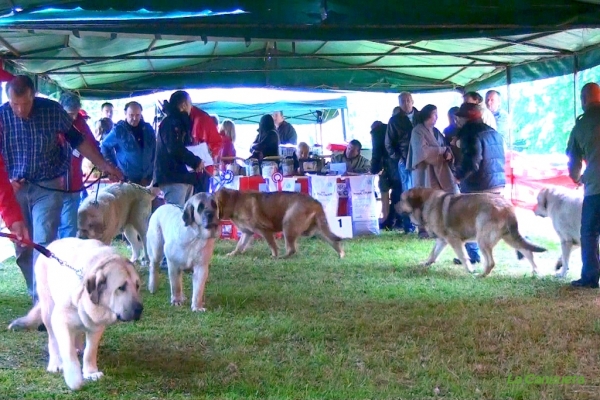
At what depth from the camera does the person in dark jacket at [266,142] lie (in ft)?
43.0

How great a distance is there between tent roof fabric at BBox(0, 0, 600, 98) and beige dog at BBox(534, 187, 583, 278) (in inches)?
80.2

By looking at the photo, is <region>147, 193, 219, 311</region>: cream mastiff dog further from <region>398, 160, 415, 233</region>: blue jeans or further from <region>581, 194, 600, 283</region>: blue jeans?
<region>398, 160, 415, 233</region>: blue jeans

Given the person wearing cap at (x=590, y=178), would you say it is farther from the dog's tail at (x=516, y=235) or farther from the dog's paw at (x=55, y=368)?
the dog's paw at (x=55, y=368)

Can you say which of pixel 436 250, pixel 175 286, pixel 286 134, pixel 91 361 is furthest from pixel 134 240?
pixel 286 134

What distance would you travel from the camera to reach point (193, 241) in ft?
20.7

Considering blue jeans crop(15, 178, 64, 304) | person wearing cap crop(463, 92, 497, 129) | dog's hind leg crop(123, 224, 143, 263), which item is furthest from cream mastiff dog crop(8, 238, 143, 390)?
person wearing cap crop(463, 92, 497, 129)

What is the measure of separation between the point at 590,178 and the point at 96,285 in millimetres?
5242

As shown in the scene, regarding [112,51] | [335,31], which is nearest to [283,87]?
[112,51]

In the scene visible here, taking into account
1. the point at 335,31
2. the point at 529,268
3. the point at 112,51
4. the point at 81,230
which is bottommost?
the point at 529,268

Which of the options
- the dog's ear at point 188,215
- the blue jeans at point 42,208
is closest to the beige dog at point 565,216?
the dog's ear at point 188,215

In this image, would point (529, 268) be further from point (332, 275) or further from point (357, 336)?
point (357, 336)

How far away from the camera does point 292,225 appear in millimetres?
10102

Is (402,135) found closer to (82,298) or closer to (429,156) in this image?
(429,156)

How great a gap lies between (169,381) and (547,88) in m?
20.9
